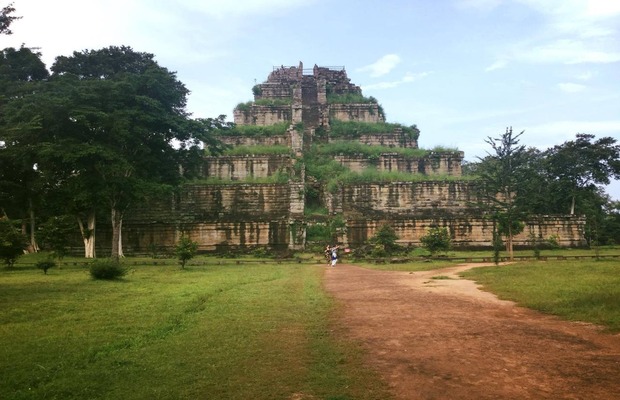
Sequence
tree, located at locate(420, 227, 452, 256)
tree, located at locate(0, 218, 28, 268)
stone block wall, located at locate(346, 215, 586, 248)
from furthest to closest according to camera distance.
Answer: stone block wall, located at locate(346, 215, 586, 248), tree, located at locate(420, 227, 452, 256), tree, located at locate(0, 218, 28, 268)

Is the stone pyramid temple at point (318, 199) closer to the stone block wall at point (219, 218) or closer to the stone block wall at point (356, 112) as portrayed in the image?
the stone block wall at point (219, 218)

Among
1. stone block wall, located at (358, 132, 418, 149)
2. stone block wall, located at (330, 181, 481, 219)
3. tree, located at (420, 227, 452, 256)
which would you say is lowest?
tree, located at (420, 227, 452, 256)

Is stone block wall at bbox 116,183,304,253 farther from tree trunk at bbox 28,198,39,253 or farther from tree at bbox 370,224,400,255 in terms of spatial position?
tree at bbox 370,224,400,255

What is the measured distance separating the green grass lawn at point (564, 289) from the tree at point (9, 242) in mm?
17599

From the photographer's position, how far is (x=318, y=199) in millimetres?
33125

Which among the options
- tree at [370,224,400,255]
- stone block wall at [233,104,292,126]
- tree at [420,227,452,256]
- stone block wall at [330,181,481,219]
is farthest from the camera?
stone block wall at [233,104,292,126]

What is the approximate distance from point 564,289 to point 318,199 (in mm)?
22172

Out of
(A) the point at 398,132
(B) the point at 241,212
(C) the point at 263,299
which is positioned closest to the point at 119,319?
(C) the point at 263,299

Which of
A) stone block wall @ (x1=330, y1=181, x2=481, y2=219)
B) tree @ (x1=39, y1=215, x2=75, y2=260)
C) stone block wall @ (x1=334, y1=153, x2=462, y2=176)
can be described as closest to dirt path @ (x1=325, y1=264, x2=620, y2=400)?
tree @ (x1=39, y1=215, x2=75, y2=260)

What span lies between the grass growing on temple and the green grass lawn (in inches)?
181

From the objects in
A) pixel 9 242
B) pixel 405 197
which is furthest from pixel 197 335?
pixel 405 197

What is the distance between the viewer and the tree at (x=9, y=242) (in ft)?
62.3

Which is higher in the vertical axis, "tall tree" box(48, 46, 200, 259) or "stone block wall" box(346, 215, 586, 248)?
"tall tree" box(48, 46, 200, 259)

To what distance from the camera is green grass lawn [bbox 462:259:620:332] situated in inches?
356
